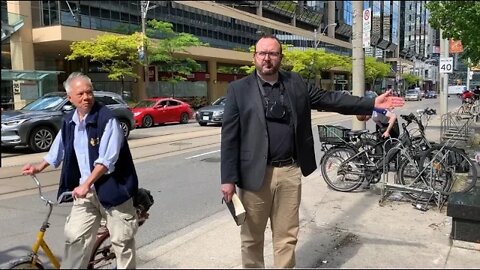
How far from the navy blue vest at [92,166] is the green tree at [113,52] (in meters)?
23.3

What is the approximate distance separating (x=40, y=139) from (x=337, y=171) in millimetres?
8648

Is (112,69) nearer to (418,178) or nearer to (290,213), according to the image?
(418,178)

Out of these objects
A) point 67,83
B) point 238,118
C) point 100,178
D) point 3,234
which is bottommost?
point 3,234

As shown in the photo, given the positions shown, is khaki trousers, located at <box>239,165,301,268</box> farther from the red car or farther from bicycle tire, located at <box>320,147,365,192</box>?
the red car

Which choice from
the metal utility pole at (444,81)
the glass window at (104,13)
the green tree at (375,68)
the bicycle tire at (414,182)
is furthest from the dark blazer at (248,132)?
the green tree at (375,68)

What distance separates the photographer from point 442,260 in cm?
434

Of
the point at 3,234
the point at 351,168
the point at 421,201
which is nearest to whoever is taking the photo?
the point at 3,234

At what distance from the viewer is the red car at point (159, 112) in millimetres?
22516

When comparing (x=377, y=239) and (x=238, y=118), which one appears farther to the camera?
(x=377, y=239)

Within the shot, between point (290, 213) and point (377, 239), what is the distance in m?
1.74

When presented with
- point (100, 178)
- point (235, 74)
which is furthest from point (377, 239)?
point (235, 74)

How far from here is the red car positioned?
73.9ft

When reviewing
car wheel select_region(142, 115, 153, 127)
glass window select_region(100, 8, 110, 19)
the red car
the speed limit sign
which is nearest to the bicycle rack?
the speed limit sign

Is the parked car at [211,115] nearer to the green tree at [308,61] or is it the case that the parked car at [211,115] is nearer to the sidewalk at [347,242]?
the sidewalk at [347,242]
